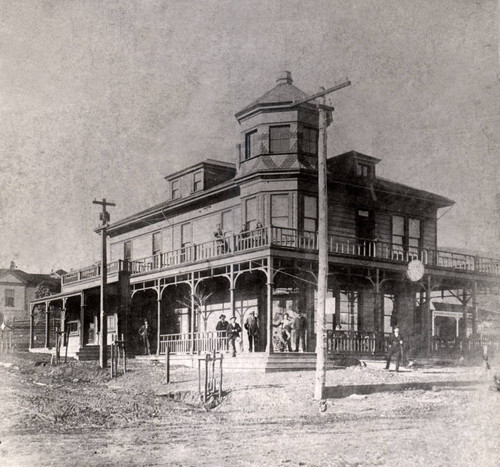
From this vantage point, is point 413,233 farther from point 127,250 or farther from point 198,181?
point 127,250

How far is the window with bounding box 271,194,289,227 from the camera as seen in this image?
24.5m

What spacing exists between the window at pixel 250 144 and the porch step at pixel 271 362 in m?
8.56

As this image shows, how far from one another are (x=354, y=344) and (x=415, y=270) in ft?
13.0

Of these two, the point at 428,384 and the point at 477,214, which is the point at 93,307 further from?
the point at 477,214

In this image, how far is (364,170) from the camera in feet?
92.3

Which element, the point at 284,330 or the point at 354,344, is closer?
the point at 284,330

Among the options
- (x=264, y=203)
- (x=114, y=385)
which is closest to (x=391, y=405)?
(x=114, y=385)

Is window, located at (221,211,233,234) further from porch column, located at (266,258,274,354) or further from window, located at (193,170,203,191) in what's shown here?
porch column, located at (266,258,274,354)

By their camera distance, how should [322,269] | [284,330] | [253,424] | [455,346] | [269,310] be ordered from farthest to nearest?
[455,346] → [284,330] → [269,310] → [322,269] → [253,424]

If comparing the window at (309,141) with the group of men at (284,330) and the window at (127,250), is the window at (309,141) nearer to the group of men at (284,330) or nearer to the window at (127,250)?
the group of men at (284,330)

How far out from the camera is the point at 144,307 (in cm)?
3247

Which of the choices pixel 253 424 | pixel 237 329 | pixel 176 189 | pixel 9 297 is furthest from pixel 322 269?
pixel 9 297

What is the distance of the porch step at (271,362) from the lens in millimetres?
19422

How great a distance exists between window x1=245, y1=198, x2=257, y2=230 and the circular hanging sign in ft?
19.7
